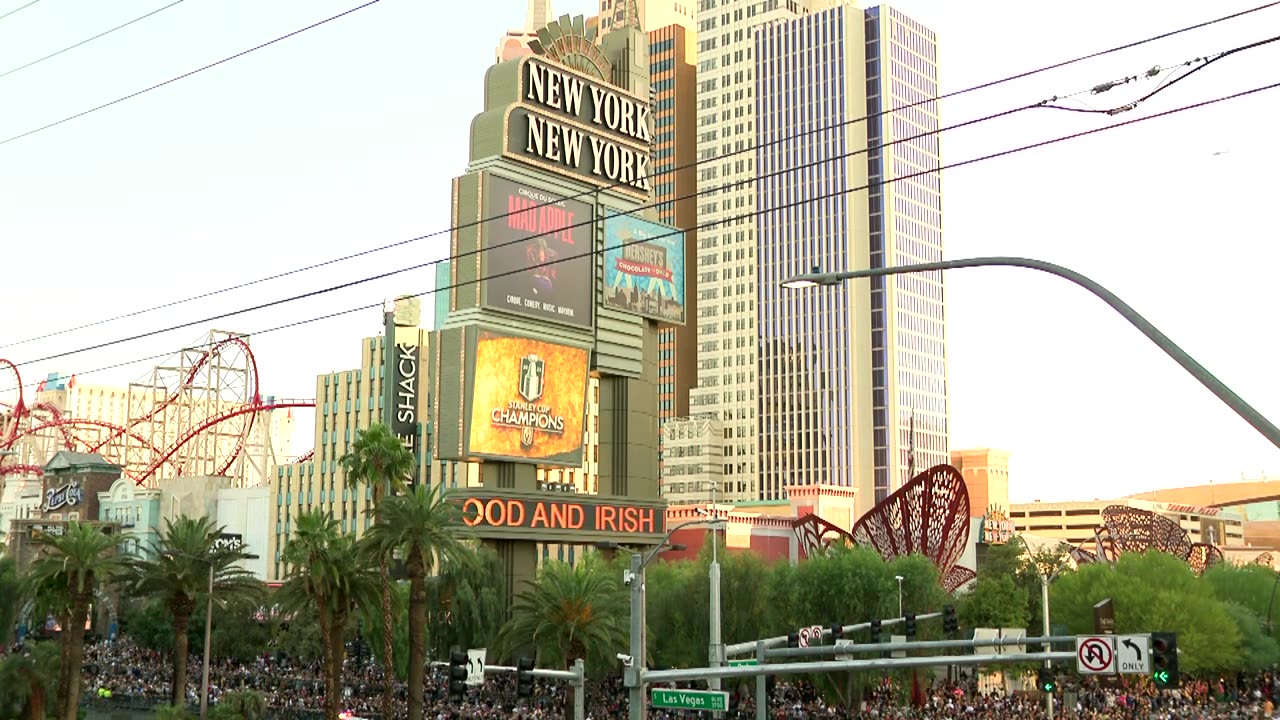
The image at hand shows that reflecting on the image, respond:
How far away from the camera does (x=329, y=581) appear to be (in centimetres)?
5272

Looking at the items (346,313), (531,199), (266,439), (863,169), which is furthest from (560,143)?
(863,169)

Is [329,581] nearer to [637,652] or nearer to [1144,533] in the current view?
[637,652]

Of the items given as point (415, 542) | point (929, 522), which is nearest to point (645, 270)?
point (929, 522)

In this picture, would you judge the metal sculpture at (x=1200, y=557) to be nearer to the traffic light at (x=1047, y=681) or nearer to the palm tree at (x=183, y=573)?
the palm tree at (x=183, y=573)

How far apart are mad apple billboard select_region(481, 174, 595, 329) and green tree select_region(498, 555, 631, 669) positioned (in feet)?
52.2

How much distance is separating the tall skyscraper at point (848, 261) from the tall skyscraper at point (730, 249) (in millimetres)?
2403

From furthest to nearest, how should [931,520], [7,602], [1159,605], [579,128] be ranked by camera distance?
1. [7,602]
2. [931,520]
3. [579,128]
4. [1159,605]

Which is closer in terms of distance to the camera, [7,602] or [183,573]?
[183,573]

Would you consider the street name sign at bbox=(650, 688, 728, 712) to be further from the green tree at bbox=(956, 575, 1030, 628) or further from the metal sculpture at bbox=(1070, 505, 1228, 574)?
the metal sculpture at bbox=(1070, 505, 1228, 574)

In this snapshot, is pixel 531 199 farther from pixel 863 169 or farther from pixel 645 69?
pixel 863 169

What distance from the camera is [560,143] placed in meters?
71.9

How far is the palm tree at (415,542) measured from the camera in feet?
166

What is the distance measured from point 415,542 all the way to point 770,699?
815 inches

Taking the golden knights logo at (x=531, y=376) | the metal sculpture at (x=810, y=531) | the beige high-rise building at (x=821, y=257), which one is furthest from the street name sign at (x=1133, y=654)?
the beige high-rise building at (x=821, y=257)
